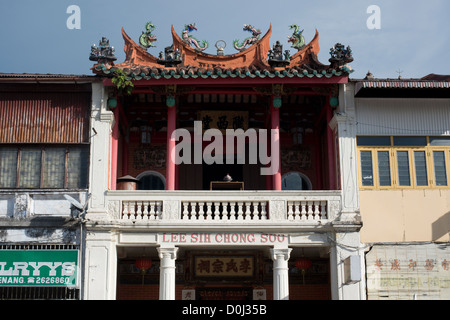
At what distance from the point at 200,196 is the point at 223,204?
2.04 ft

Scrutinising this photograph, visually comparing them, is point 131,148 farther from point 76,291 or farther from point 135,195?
point 76,291

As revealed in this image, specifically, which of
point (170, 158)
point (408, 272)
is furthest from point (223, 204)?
point (408, 272)

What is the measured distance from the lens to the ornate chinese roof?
707 inches

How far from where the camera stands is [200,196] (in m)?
17.8

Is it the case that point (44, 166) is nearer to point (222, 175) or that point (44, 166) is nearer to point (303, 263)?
point (222, 175)

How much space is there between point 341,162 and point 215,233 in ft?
12.5

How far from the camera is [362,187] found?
18359 mm

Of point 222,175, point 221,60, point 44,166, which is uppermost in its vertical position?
point 221,60

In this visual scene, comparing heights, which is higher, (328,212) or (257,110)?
(257,110)

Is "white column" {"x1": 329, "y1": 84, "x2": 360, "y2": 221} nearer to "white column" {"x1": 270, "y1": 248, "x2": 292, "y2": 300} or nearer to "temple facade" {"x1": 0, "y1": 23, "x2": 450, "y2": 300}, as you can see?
"temple facade" {"x1": 0, "y1": 23, "x2": 450, "y2": 300}

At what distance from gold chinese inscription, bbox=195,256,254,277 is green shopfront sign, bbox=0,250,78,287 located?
4378 mm

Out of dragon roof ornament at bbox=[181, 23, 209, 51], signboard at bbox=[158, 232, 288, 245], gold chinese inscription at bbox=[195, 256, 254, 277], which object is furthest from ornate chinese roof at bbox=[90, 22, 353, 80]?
gold chinese inscription at bbox=[195, 256, 254, 277]
